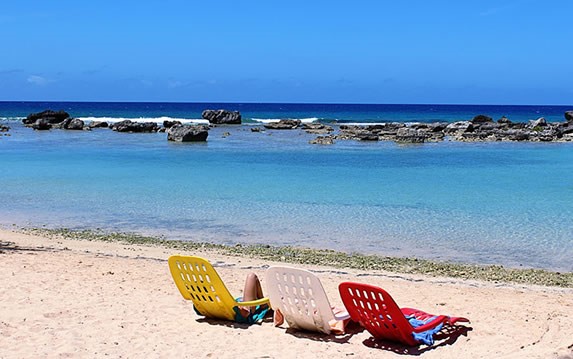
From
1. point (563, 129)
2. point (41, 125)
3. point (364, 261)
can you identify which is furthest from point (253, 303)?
point (41, 125)

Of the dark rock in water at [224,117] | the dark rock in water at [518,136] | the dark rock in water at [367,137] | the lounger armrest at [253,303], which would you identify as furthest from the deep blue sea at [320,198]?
the dark rock in water at [224,117]

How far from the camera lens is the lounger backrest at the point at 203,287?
6.97 meters

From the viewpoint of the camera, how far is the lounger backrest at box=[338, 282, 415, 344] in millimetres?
6160

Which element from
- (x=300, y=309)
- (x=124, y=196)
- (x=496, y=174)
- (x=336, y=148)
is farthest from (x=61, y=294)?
(x=336, y=148)

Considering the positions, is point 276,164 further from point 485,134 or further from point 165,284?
point 485,134

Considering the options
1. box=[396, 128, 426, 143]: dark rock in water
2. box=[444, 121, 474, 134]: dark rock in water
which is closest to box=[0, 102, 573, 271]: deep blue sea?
box=[396, 128, 426, 143]: dark rock in water

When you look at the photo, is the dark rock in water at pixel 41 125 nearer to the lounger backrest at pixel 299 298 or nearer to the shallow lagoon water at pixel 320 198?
the shallow lagoon water at pixel 320 198

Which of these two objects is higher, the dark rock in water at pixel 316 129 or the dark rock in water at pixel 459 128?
the dark rock in water at pixel 459 128

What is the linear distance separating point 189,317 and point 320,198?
36.5 feet

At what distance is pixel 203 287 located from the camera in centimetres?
711

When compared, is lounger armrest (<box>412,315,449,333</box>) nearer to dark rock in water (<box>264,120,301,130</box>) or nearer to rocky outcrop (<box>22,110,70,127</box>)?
dark rock in water (<box>264,120,301,130</box>)

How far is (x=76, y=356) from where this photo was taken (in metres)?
5.93

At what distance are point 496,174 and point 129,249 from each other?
16897 millimetres

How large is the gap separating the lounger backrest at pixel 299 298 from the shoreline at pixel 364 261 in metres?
3.98
